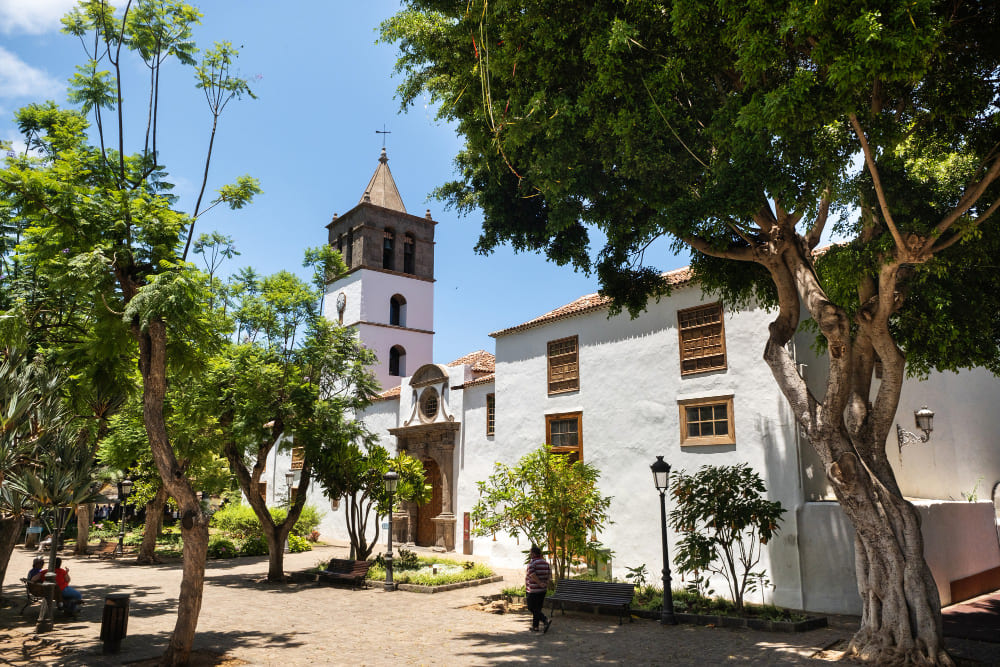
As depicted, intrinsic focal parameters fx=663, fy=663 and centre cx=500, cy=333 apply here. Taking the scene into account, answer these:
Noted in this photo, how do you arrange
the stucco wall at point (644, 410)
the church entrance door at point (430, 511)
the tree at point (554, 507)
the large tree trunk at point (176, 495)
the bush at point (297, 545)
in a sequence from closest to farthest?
the large tree trunk at point (176, 495) → the stucco wall at point (644, 410) → the tree at point (554, 507) → the church entrance door at point (430, 511) → the bush at point (297, 545)

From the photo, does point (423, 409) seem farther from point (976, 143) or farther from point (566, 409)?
point (976, 143)

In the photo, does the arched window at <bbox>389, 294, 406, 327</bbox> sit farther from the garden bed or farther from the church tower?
the garden bed

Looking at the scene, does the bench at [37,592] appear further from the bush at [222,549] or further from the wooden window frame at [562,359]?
the wooden window frame at [562,359]

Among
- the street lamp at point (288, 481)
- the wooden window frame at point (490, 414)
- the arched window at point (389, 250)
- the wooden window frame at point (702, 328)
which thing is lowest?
the street lamp at point (288, 481)

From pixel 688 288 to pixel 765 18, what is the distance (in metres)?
8.85

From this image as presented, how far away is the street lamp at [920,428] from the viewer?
14.8 meters

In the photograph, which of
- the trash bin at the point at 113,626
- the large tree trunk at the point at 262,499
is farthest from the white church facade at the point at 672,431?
the trash bin at the point at 113,626

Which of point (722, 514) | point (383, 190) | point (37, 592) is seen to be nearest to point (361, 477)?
point (37, 592)

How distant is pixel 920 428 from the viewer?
14984 mm

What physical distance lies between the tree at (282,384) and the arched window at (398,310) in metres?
16.9

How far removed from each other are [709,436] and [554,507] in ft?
12.7

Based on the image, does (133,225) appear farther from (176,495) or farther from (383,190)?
(383,190)

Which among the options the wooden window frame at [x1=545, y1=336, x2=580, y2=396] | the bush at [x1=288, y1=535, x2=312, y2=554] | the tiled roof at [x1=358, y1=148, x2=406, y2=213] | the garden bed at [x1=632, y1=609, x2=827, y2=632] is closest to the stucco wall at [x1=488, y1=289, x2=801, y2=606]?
the wooden window frame at [x1=545, y1=336, x2=580, y2=396]

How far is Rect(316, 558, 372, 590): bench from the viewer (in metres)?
16.6
